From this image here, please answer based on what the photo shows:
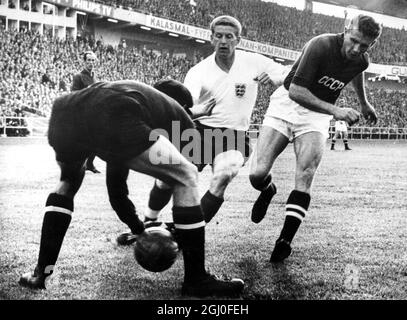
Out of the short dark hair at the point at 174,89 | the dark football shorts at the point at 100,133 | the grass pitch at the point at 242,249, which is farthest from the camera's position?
the short dark hair at the point at 174,89

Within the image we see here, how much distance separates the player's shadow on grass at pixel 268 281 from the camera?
Answer: 2.98 metres

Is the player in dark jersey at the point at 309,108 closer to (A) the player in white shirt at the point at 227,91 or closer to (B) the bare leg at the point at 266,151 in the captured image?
(B) the bare leg at the point at 266,151

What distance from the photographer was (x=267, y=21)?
12.9 m

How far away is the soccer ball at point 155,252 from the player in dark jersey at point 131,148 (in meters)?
0.07

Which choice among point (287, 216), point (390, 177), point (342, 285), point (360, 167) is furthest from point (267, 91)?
point (342, 285)

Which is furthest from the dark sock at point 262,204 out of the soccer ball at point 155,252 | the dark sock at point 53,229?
the dark sock at point 53,229

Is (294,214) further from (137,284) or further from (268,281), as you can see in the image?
(137,284)

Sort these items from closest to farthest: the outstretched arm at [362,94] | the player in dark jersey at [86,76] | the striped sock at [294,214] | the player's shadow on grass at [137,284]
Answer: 1. the player's shadow on grass at [137,284]
2. the striped sock at [294,214]
3. the outstretched arm at [362,94]
4. the player in dark jersey at [86,76]

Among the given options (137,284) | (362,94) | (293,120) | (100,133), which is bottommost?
(137,284)

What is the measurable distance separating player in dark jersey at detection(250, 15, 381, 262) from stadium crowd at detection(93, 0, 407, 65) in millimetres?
6506

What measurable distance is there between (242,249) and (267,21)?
9.71 meters

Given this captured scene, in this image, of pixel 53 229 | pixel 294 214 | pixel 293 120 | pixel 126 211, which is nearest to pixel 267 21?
pixel 293 120

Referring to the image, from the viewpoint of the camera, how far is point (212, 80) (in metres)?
4.67

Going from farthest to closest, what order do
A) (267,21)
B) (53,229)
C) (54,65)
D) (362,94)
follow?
(267,21) → (54,65) → (362,94) → (53,229)
